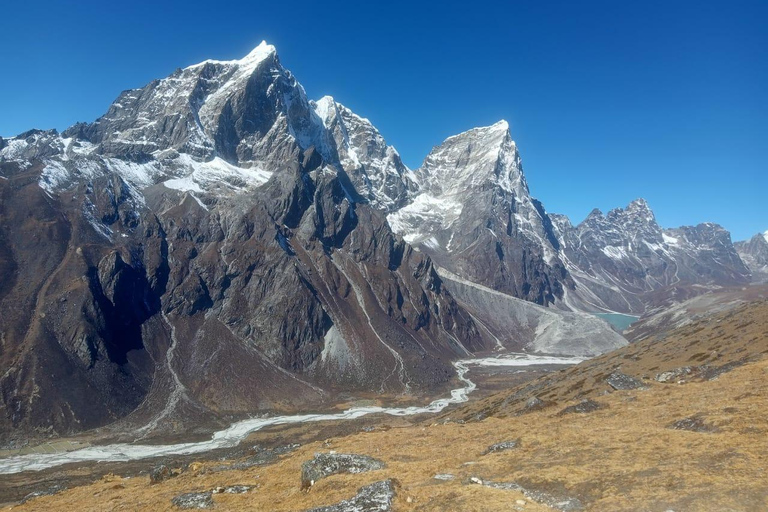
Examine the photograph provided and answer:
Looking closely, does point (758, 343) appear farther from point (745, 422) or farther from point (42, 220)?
point (42, 220)

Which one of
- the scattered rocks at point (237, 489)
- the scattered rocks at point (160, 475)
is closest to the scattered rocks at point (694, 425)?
the scattered rocks at point (237, 489)

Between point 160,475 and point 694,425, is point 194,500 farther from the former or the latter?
point 694,425

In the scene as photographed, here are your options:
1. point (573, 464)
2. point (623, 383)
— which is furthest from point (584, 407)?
point (573, 464)

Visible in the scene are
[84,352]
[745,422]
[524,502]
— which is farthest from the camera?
[84,352]

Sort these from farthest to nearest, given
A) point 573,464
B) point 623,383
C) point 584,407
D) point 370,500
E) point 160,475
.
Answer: point 623,383
point 584,407
point 160,475
point 573,464
point 370,500

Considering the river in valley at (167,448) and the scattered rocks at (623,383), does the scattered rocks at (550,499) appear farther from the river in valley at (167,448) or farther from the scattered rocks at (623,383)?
the river in valley at (167,448)

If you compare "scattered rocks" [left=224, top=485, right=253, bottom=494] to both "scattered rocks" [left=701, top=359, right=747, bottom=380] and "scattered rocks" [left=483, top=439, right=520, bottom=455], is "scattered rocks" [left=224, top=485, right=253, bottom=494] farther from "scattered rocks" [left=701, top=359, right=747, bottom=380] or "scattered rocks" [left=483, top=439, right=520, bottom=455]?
"scattered rocks" [left=701, top=359, right=747, bottom=380]

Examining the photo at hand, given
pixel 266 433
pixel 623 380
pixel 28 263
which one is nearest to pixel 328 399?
pixel 266 433
